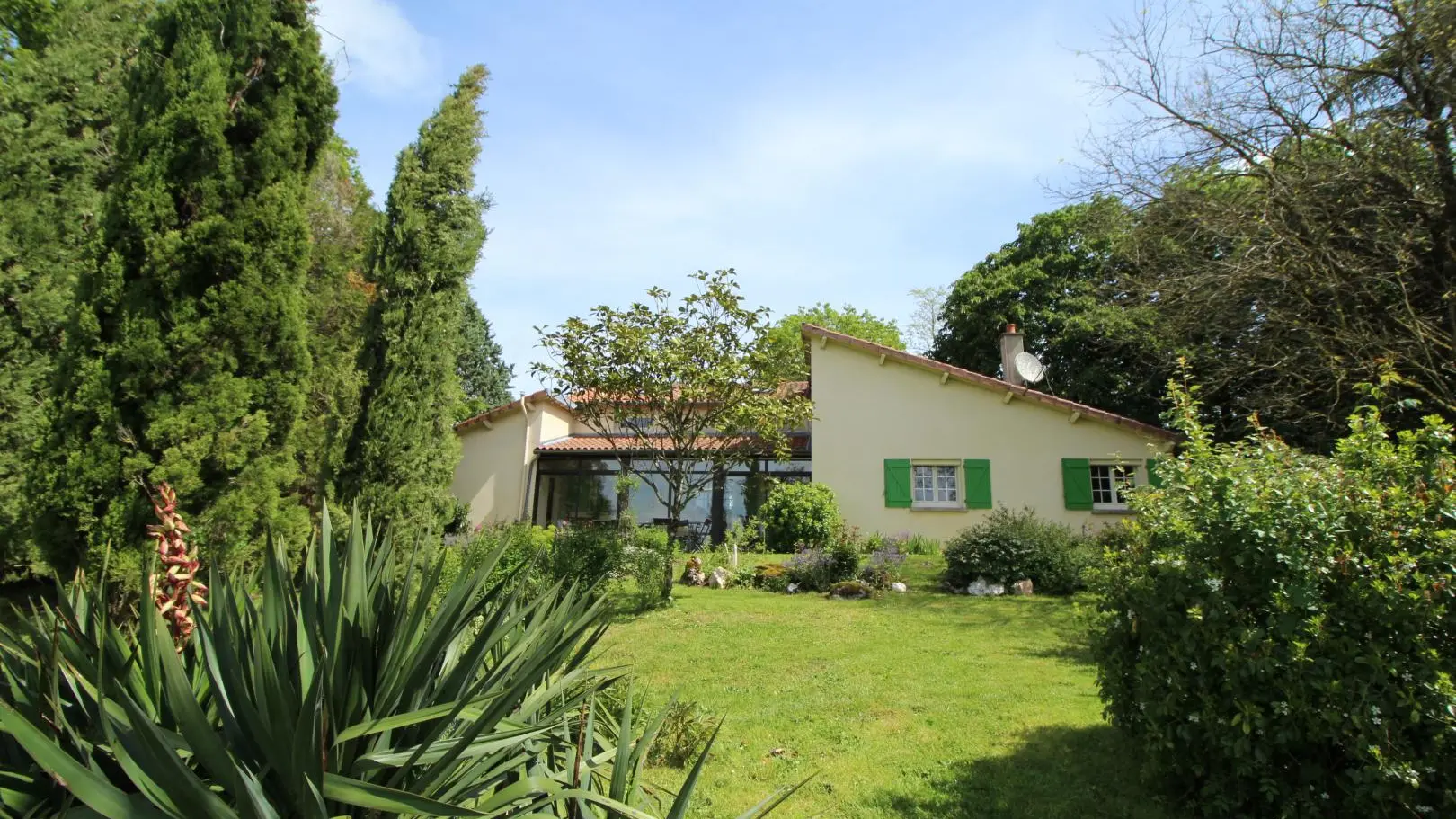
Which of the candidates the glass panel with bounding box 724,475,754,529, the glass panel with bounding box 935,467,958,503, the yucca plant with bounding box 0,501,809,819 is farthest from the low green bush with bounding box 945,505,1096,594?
the yucca plant with bounding box 0,501,809,819

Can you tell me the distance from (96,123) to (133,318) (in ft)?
25.8

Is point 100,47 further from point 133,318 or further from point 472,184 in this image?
point 133,318

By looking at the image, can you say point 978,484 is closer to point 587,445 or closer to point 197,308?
point 587,445

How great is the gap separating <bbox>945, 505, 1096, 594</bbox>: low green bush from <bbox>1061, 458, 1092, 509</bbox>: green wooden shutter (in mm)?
5002

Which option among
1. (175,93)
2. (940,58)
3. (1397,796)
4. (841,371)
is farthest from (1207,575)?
(841,371)

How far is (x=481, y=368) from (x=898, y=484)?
20303 mm

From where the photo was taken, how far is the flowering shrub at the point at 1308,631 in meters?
2.68

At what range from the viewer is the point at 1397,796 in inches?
104

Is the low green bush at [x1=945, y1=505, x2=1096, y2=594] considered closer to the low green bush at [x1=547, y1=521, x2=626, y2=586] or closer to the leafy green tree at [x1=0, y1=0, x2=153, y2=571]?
the low green bush at [x1=547, y1=521, x2=626, y2=586]

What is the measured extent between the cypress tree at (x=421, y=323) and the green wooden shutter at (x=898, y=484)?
10.1 meters

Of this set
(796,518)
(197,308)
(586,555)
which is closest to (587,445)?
(796,518)

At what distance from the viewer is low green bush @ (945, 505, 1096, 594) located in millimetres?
10492

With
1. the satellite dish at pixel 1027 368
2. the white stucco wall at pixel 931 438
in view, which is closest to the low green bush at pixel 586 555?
the white stucco wall at pixel 931 438

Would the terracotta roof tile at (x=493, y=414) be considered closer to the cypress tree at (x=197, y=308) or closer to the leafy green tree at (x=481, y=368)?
the leafy green tree at (x=481, y=368)
